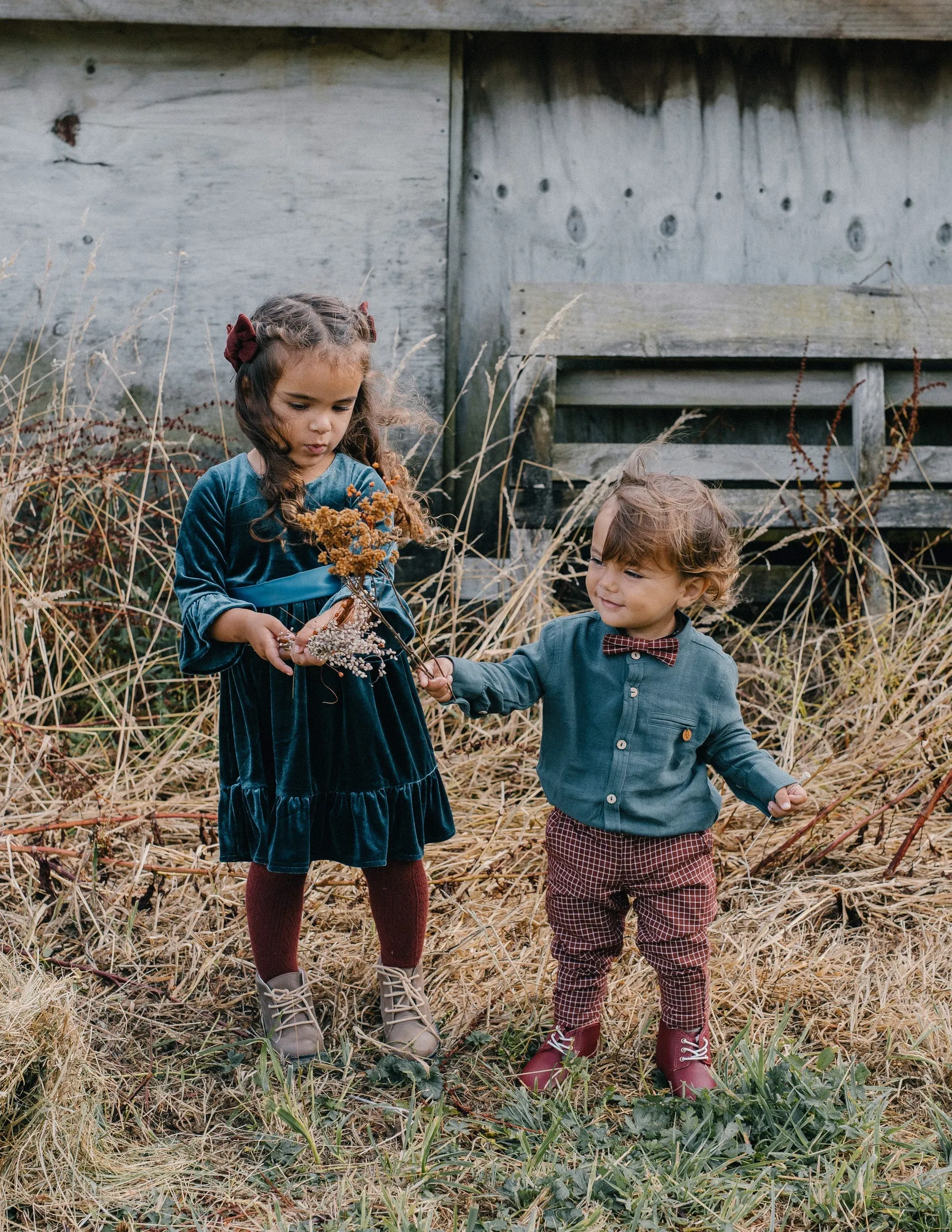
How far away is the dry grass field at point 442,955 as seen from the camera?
175cm

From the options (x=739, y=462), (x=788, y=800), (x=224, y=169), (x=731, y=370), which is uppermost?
(x=224, y=169)

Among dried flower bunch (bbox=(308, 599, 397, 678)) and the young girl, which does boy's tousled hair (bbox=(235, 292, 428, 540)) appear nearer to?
the young girl

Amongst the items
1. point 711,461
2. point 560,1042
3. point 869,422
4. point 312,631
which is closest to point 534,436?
point 711,461

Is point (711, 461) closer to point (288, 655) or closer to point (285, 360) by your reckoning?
point (285, 360)

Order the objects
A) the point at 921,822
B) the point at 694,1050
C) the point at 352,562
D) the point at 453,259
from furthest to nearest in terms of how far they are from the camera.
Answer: the point at 453,259 → the point at 921,822 → the point at 694,1050 → the point at 352,562

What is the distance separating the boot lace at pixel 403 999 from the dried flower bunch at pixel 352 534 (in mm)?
915

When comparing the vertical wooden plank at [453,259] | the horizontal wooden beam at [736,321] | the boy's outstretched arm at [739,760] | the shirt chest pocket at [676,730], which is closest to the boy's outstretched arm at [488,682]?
the shirt chest pocket at [676,730]

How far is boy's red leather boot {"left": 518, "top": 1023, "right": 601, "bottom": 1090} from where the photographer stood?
81.4 inches

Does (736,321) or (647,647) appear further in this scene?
(736,321)

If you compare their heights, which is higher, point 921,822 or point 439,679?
point 439,679

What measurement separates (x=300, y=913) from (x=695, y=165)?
9.52ft

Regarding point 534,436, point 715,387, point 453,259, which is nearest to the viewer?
point 534,436

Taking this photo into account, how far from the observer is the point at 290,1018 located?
7.18ft

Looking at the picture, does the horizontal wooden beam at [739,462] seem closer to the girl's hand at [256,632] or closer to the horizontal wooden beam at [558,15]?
the horizontal wooden beam at [558,15]
